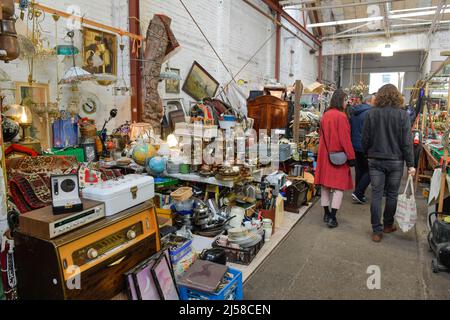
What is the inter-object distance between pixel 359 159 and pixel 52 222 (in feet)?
13.4

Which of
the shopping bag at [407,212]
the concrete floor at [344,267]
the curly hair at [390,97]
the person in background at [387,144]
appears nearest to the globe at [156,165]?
the concrete floor at [344,267]

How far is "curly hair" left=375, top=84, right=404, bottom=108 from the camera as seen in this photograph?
318 centimetres

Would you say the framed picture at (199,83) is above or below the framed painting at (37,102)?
above

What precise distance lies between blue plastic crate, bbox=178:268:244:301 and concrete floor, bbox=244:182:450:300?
211 mm

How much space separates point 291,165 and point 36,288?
4.07 meters

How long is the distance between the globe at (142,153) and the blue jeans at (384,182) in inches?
87.6

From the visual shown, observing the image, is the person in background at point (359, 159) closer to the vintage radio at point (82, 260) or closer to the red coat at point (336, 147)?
the red coat at point (336, 147)

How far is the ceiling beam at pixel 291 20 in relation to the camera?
28.4ft

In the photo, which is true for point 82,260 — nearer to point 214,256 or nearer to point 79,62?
point 214,256

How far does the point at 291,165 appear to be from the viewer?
17.0 ft

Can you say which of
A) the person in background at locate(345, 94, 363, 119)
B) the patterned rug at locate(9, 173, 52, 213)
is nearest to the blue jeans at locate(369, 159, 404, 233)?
the person in background at locate(345, 94, 363, 119)

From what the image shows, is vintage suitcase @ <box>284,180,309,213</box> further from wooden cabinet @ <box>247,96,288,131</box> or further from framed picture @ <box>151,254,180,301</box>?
framed picture @ <box>151,254,180,301</box>

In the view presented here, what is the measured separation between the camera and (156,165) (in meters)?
3.45

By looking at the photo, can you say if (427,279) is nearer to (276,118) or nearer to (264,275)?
(264,275)
